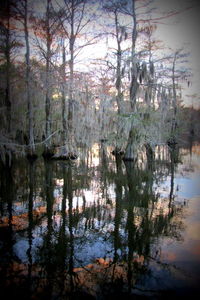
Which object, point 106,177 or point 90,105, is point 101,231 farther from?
point 90,105

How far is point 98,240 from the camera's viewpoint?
3.51 m

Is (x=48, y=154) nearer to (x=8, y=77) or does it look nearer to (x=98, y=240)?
(x=8, y=77)

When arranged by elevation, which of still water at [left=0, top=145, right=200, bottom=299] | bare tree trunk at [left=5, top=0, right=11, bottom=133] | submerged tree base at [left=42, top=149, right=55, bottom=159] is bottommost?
still water at [left=0, top=145, right=200, bottom=299]

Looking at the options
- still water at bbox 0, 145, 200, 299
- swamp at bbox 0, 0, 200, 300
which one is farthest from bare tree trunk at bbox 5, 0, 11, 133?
still water at bbox 0, 145, 200, 299

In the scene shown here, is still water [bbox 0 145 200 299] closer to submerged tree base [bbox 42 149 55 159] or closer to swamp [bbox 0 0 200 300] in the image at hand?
swamp [bbox 0 0 200 300]

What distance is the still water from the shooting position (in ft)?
8.09

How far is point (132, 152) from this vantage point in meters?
11.8

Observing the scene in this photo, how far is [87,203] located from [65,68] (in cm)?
879

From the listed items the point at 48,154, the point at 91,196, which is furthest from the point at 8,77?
the point at 91,196

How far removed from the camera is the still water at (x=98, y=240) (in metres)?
2.47

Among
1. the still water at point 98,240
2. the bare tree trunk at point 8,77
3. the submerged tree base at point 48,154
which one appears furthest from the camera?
the submerged tree base at point 48,154

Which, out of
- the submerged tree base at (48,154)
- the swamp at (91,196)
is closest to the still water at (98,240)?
the swamp at (91,196)

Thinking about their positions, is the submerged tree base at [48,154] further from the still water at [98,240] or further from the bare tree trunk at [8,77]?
the still water at [98,240]

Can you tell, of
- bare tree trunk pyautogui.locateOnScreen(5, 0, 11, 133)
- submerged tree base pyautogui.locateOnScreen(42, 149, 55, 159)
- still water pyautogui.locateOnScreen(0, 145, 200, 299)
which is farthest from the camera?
submerged tree base pyautogui.locateOnScreen(42, 149, 55, 159)
